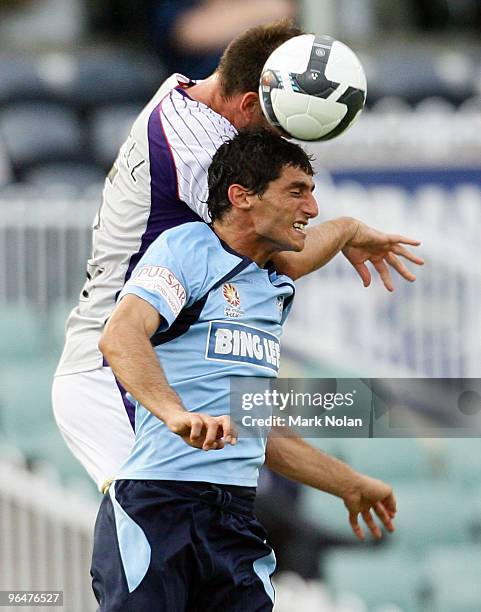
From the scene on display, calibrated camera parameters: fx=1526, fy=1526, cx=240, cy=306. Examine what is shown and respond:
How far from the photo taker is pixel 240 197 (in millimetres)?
4469

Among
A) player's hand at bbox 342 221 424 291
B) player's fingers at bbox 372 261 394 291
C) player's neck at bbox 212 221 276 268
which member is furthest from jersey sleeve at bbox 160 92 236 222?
player's fingers at bbox 372 261 394 291

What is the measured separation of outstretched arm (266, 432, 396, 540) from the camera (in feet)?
15.8

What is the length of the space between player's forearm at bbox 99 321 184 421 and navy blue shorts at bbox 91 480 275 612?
44 centimetres

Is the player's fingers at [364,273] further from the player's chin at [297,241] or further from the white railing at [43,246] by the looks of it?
the white railing at [43,246]

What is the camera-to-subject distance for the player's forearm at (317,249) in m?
4.81

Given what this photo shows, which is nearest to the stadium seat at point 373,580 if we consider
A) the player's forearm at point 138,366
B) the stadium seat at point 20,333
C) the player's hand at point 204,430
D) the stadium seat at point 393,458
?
the stadium seat at point 393,458

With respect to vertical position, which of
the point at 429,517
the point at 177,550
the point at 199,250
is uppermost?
the point at 199,250

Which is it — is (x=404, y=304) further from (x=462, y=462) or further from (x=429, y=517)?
(x=429, y=517)

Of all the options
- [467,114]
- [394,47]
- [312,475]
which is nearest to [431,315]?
[467,114]

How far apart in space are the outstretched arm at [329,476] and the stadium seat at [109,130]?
6348mm

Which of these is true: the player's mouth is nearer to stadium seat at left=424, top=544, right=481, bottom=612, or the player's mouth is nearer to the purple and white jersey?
the purple and white jersey

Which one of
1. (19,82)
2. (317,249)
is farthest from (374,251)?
(19,82)

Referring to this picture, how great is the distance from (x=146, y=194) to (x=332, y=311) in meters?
4.71

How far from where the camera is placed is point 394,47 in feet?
41.8
